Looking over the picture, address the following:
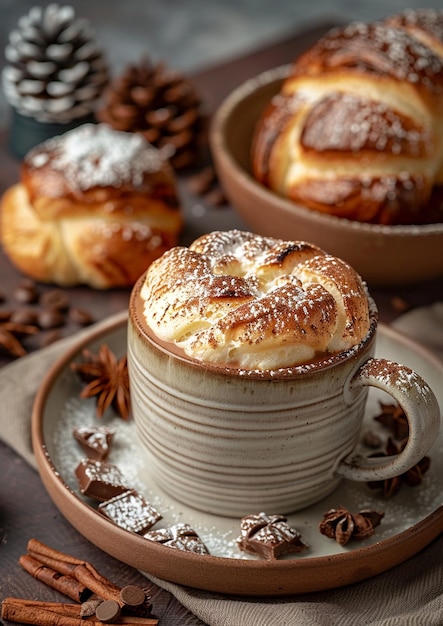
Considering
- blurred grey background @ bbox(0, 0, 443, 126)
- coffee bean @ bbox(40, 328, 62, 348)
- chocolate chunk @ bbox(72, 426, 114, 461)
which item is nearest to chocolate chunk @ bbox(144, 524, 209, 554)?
chocolate chunk @ bbox(72, 426, 114, 461)

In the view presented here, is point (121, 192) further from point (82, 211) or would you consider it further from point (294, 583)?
point (294, 583)

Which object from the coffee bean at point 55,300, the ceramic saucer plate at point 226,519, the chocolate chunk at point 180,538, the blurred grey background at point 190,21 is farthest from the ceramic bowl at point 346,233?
the blurred grey background at point 190,21

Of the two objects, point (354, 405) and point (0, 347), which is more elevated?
point (354, 405)

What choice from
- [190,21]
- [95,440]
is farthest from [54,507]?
[190,21]

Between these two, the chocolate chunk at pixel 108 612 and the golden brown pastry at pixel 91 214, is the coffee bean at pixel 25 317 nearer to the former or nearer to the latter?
the golden brown pastry at pixel 91 214

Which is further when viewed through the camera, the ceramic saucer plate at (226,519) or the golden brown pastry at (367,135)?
the golden brown pastry at (367,135)

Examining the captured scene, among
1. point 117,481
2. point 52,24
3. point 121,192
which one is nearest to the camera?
point 117,481

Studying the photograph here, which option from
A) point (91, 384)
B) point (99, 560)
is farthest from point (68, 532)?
point (91, 384)
